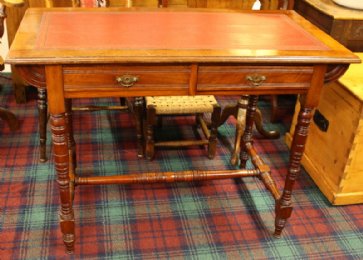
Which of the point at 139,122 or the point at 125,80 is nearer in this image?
the point at 125,80

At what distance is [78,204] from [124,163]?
43 centimetres

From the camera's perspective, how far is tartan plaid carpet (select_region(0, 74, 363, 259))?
6.38 ft

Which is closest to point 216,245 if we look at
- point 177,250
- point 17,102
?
point 177,250

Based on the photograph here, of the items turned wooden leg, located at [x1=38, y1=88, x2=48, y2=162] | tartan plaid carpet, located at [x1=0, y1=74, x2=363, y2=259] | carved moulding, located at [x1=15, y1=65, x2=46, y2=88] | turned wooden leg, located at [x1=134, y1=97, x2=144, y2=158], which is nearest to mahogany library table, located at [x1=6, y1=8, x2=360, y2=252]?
carved moulding, located at [x1=15, y1=65, x2=46, y2=88]

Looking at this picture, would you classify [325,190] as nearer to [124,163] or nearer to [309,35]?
[309,35]

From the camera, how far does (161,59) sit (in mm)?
1458

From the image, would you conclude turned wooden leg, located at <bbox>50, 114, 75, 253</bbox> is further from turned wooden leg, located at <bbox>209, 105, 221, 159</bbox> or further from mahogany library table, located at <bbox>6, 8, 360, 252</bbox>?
turned wooden leg, located at <bbox>209, 105, 221, 159</bbox>

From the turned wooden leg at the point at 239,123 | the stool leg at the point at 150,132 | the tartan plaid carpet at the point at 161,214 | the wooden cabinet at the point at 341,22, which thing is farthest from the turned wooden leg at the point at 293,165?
the wooden cabinet at the point at 341,22

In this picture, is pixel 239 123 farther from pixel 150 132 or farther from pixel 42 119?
pixel 42 119

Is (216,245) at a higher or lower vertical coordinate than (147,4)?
lower

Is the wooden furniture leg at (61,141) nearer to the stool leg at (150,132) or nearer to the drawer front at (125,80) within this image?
the drawer front at (125,80)

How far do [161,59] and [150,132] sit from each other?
3.43 ft

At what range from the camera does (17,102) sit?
3.12 metres

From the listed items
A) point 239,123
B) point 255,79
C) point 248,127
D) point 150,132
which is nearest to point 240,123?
point 239,123
